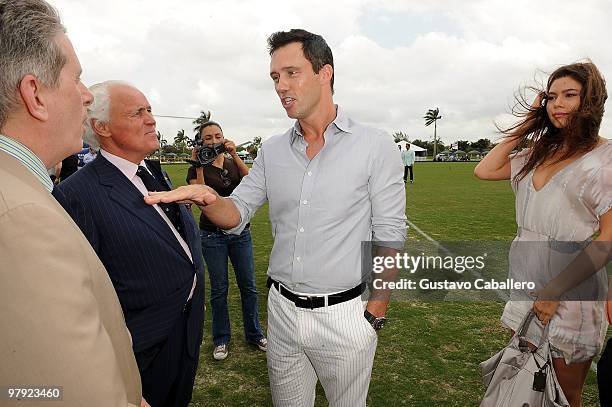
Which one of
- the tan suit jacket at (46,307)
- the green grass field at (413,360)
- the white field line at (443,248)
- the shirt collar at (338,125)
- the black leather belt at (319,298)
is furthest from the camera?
the white field line at (443,248)

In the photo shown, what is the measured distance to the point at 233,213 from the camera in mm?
2354

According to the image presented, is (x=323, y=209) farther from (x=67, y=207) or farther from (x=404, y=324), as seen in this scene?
(x=404, y=324)

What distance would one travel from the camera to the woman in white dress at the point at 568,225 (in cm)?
230

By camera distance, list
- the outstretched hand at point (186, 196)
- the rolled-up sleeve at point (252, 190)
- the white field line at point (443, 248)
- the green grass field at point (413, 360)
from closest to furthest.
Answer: the outstretched hand at point (186, 196) < the rolled-up sleeve at point (252, 190) < the green grass field at point (413, 360) < the white field line at point (443, 248)

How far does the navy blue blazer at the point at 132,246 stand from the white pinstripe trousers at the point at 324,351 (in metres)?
0.61

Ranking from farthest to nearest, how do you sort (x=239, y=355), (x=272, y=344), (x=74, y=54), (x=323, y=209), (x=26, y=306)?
(x=239, y=355) < (x=272, y=344) < (x=323, y=209) < (x=74, y=54) < (x=26, y=306)

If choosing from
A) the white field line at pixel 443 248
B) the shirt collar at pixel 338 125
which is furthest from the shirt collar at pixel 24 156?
the white field line at pixel 443 248

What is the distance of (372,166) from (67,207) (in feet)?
5.15

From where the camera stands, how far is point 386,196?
2.20 metres

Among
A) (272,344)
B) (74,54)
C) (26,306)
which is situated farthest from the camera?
(272,344)

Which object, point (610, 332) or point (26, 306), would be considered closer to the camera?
point (26, 306)

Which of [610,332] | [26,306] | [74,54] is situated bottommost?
[610,332]

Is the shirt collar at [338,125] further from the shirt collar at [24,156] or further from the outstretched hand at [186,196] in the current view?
the shirt collar at [24,156]

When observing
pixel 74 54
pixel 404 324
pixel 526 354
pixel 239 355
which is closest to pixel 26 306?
pixel 74 54
